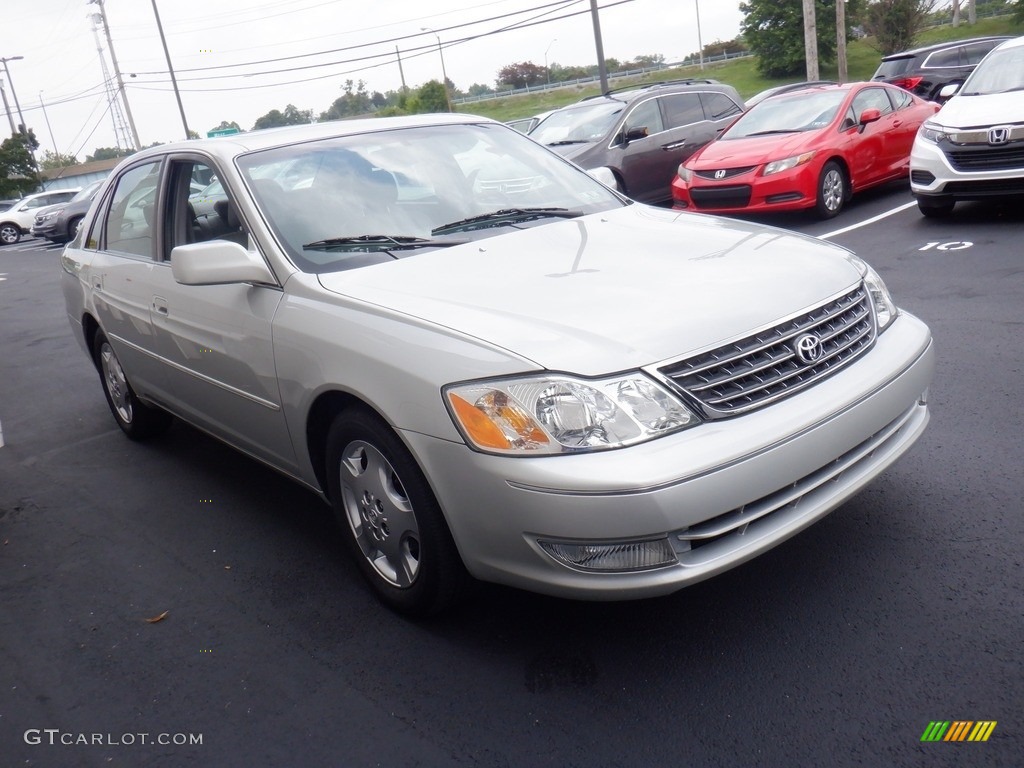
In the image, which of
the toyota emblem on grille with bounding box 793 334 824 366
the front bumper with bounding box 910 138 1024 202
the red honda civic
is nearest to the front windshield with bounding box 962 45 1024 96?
the front bumper with bounding box 910 138 1024 202

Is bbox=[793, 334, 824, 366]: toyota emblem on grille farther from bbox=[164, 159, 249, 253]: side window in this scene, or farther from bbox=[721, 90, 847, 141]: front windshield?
bbox=[721, 90, 847, 141]: front windshield

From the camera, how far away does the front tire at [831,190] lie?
10359 mm

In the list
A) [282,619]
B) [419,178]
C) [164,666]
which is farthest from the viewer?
[419,178]

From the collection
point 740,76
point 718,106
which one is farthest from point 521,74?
point 718,106

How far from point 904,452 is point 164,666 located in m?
2.61

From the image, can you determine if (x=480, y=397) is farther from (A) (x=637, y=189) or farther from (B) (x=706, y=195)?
(A) (x=637, y=189)

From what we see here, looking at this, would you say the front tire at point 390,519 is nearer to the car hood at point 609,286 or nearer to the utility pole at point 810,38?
the car hood at point 609,286

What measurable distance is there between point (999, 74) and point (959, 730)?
8.89 metres

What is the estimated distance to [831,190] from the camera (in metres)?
10.6

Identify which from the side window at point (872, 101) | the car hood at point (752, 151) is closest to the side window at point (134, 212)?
the car hood at point (752, 151)

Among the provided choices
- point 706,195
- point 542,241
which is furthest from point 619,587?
point 706,195

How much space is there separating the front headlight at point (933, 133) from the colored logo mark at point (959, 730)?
303 inches

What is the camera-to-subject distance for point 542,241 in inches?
145

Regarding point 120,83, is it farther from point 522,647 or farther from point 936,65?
point 522,647
